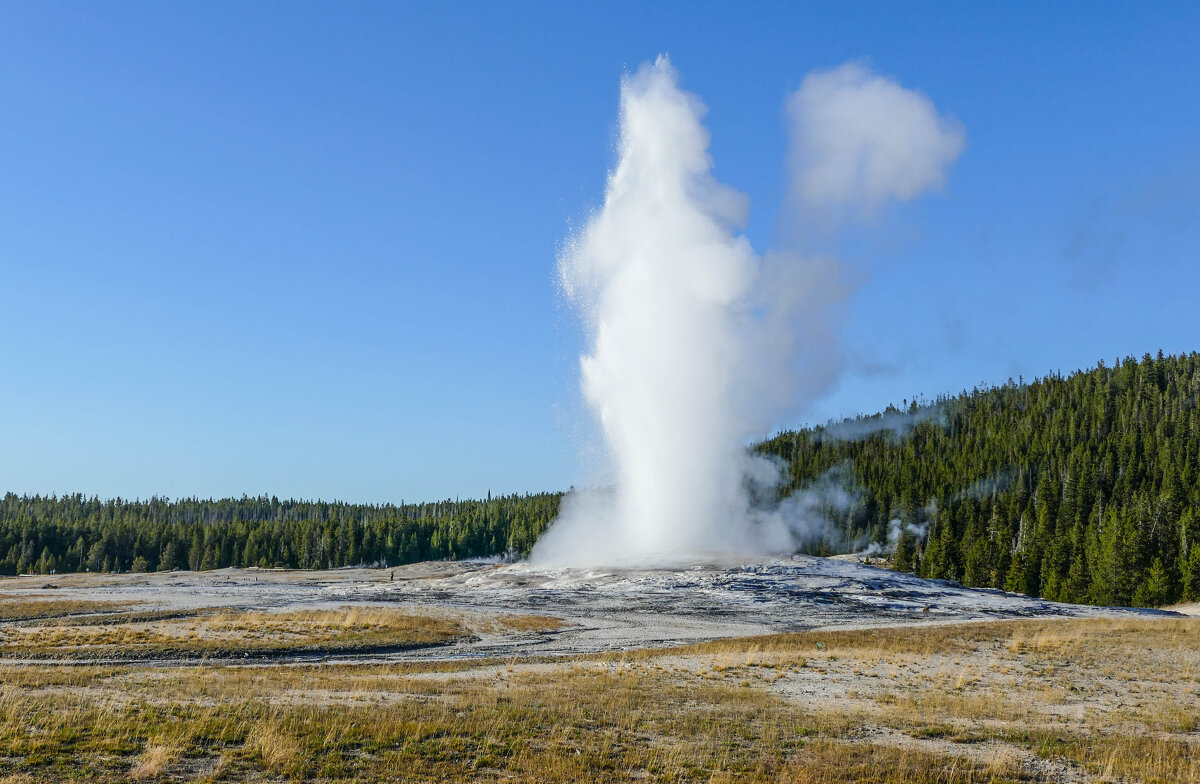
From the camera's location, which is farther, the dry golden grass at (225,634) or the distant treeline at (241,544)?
the distant treeline at (241,544)

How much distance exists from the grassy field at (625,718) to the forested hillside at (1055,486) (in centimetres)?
5427

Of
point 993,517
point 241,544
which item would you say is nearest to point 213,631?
point 993,517

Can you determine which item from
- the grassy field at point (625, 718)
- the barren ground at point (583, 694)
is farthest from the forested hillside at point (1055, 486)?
the grassy field at point (625, 718)

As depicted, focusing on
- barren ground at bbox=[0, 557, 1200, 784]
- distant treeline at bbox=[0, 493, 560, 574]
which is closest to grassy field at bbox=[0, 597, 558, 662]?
barren ground at bbox=[0, 557, 1200, 784]

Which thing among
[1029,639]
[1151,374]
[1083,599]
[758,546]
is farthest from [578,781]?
[1151,374]

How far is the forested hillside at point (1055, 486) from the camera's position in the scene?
84250 millimetres

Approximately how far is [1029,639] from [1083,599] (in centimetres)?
4706

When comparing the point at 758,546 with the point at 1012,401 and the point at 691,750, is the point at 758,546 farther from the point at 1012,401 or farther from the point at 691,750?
the point at 1012,401

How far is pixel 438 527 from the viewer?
17838cm

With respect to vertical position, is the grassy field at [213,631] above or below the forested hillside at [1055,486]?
below

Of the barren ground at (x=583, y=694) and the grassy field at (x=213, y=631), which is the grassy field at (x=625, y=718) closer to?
the barren ground at (x=583, y=694)

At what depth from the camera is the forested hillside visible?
84.2 meters

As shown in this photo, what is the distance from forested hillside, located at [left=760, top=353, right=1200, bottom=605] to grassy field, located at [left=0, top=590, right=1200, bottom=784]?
54275mm

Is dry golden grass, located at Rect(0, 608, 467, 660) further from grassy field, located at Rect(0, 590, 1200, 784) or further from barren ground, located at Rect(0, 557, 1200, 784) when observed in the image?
grassy field, located at Rect(0, 590, 1200, 784)
